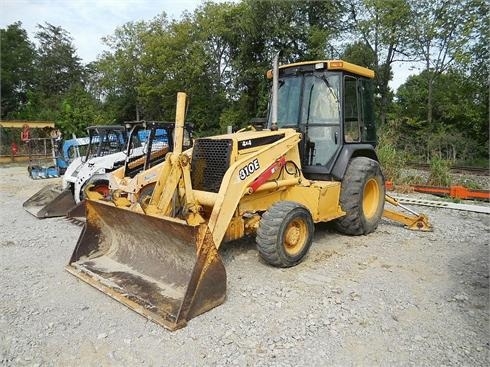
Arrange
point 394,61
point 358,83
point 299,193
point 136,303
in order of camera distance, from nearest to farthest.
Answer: point 136,303, point 299,193, point 358,83, point 394,61

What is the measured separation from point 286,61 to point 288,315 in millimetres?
19950

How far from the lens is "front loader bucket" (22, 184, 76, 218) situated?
24.2ft

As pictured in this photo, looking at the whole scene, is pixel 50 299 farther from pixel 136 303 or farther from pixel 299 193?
pixel 299 193

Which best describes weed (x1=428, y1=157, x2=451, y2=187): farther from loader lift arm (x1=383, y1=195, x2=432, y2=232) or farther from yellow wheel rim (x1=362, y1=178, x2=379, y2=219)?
yellow wheel rim (x1=362, y1=178, x2=379, y2=219)

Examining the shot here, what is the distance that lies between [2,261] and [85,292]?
1660mm

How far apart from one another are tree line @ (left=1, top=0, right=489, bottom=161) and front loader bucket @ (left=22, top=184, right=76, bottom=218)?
8.62 metres

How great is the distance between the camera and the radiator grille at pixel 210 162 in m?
4.50

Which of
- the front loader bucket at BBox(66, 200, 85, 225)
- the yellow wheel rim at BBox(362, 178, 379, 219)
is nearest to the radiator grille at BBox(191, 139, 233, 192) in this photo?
the yellow wheel rim at BBox(362, 178, 379, 219)

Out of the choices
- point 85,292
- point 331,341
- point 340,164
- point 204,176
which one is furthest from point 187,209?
point 340,164

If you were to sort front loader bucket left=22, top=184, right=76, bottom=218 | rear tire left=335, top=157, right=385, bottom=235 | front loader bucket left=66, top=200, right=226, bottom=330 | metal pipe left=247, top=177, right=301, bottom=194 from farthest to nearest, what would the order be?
front loader bucket left=22, top=184, right=76, bottom=218
rear tire left=335, top=157, right=385, bottom=235
metal pipe left=247, top=177, right=301, bottom=194
front loader bucket left=66, top=200, right=226, bottom=330

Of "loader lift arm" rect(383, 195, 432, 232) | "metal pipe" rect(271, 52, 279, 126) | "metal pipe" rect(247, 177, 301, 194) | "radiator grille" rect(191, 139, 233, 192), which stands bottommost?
"loader lift arm" rect(383, 195, 432, 232)

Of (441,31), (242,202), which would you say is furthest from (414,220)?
(441,31)

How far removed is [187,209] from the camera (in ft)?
13.2

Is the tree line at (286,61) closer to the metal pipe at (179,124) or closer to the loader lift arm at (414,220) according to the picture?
the loader lift arm at (414,220)
